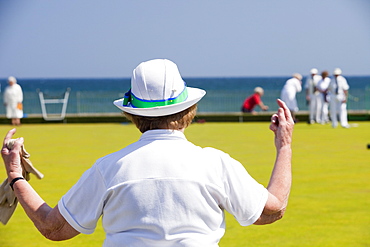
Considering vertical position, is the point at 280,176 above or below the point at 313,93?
above

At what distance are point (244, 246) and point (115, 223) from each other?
3.77 meters

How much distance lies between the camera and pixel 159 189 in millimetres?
2533

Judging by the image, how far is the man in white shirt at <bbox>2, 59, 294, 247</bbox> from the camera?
8.30 ft

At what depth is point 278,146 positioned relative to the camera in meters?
2.90

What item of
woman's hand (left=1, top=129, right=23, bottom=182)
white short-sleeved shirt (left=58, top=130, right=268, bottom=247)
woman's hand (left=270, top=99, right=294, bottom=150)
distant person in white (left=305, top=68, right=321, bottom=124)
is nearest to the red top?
distant person in white (left=305, top=68, right=321, bottom=124)

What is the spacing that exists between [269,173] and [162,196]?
326 inches

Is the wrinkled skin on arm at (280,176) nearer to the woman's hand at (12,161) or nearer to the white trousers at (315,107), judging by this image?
the woman's hand at (12,161)

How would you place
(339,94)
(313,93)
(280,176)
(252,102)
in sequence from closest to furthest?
(280,176), (339,94), (313,93), (252,102)

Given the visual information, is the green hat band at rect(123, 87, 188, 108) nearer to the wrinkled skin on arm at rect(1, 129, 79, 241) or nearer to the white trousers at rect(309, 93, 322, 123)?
the wrinkled skin on arm at rect(1, 129, 79, 241)

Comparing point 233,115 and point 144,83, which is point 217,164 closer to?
point 144,83

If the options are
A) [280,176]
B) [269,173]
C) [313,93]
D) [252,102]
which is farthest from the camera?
[252,102]

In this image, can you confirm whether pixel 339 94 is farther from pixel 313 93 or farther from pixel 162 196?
pixel 162 196

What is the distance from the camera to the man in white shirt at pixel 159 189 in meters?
2.53

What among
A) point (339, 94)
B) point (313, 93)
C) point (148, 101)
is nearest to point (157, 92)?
point (148, 101)
